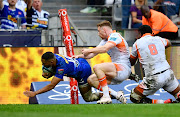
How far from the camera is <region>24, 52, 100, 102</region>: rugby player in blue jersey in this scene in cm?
900

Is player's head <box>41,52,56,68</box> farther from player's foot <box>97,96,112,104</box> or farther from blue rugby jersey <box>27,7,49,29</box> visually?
blue rugby jersey <box>27,7,49,29</box>

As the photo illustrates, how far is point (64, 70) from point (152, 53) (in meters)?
1.85

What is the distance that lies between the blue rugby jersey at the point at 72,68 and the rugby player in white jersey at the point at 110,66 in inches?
6.5

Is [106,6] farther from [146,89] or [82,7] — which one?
[146,89]

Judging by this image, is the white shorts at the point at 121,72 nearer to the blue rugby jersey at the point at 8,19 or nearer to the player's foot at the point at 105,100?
the player's foot at the point at 105,100

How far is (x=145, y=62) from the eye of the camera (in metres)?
9.51

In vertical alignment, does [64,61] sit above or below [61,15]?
below

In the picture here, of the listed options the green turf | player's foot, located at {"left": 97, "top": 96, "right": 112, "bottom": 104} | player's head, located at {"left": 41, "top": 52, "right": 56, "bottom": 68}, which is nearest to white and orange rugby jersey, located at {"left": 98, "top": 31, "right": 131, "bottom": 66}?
player's foot, located at {"left": 97, "top": 96, "right": 112, "bottom": 104}

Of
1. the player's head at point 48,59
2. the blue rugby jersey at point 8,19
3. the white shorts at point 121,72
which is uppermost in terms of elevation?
the blue rugby jersey at point 8,19

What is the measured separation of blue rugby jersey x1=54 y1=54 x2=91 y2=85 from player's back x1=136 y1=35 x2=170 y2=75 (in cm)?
122

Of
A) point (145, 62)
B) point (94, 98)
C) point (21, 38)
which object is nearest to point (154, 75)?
point (145, 62)

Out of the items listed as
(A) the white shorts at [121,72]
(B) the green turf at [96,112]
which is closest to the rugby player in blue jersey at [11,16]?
(A) the white shorts at [121,72]

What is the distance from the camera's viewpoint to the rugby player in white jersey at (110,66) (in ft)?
30.3

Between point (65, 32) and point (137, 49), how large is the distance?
275 centimetres
